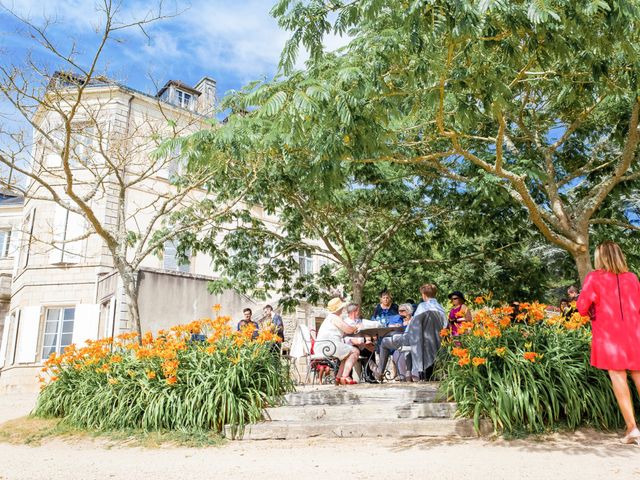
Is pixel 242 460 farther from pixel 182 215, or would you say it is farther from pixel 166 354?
pixel 182 215

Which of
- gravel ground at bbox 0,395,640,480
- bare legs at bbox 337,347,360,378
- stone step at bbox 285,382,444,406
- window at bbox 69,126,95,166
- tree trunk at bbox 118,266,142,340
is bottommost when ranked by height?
gravel ground at bbox 0,395,640,480

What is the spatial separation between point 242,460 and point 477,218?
25.9 ft

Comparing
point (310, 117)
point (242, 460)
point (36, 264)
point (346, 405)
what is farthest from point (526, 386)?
point (36, 264)

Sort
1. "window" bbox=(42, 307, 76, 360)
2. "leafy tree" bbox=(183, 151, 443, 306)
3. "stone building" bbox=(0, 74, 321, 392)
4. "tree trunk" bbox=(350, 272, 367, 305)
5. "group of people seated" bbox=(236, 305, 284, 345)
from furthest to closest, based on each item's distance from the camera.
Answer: "window" bbox=(42, 307, 76, 360)
"stone building" bbox=(0, 74, 321, 392)
"tree trunk" bbox=(350, 272, 367, 305)
"leafy tree" bbox=(183, 151, 443, 306)
"group of people seated" bbox=(236, 305, 284, 345)

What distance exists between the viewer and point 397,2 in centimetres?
470

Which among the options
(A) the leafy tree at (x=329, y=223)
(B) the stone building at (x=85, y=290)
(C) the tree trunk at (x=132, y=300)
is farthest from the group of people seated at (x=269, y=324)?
(B) the stone building at (x=85, y=290)

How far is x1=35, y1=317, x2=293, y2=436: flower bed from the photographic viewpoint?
6383mm

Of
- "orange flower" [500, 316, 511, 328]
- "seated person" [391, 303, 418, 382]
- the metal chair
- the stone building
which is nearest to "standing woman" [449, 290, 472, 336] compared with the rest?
"seated person" [391, 303, 418, 382]

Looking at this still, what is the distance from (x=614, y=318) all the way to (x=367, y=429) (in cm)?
283

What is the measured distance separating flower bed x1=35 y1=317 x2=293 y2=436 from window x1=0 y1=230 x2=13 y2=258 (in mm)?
23214

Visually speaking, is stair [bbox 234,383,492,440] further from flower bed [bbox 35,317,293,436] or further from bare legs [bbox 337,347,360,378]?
bare legs [bbox 337,347,360,378]

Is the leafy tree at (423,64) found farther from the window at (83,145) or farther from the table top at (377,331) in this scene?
the window at (83,145)

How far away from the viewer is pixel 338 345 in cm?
782

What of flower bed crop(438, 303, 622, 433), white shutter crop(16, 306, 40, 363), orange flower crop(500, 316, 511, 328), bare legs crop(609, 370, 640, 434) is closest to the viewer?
bare legs crop(609, 370, 640, 434)
